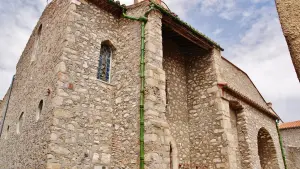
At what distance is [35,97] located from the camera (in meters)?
9.06

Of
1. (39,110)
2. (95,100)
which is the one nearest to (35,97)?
(39,110)

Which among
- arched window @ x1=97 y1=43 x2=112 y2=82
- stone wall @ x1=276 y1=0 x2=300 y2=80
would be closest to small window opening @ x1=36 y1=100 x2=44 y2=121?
arched window @ x1=97 y1=43 x2=112 y2=82

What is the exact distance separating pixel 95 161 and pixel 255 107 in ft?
29.6

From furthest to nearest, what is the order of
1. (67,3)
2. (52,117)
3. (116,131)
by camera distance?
(67,3) < (116,131) < (52,117)

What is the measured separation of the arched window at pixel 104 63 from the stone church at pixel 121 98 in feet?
0.13

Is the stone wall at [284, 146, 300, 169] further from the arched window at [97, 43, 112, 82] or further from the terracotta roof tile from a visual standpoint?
the arched window at [97, 43, 112, 82]

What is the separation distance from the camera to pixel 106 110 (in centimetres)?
807

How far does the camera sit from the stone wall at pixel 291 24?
1876 mm

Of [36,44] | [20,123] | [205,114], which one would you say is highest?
[36,44]

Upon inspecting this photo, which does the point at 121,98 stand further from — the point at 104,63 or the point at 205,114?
the point at 205,114

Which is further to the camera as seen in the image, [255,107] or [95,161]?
[255,107]

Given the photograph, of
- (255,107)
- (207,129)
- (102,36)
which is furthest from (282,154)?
(102,36)

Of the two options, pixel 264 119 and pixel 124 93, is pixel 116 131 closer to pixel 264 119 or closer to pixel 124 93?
pixel 124 93

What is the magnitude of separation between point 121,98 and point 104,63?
4.90 feet
